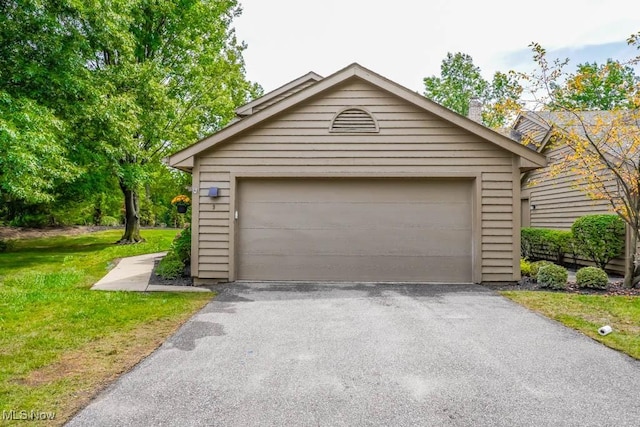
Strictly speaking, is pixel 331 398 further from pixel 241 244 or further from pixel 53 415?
pixel 241 244

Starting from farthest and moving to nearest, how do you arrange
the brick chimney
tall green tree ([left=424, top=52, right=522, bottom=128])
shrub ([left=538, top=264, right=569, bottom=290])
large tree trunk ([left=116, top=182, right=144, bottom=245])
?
tall green tree ([left=424, top=52, right=522, bottom=128]) → large tree trunk ([left=116, top=182, right=144, bottom=245]) → the brick chimney → shrub ([left=538, top=264, right=569, bottom=290])

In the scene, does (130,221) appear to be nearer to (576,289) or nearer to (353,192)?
(353,192)

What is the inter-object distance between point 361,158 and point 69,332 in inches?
209

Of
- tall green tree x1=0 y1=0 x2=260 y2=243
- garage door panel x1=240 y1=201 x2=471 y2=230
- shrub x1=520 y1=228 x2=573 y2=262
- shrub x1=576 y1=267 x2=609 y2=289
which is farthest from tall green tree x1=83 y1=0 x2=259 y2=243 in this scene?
shrub x1=520 y1=228 x2=573 y2=262

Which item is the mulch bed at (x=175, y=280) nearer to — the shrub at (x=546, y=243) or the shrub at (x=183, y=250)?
the shrub at (x=183, y=250)

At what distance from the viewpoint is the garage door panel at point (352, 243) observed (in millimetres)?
7398

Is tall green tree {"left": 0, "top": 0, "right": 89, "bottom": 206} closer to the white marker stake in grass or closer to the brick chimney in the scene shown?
the white marker stake in grass

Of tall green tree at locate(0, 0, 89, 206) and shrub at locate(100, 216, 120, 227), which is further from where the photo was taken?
shrub at locate(100, 216, 120, 227)

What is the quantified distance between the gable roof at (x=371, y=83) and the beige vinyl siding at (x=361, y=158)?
16 cm

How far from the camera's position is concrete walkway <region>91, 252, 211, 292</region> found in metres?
6.91

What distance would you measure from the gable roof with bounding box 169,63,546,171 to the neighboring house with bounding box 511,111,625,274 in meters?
2.18

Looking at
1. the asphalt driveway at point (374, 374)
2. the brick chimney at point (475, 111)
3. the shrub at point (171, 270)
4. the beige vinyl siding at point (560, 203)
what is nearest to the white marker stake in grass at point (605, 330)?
the asphalt driveway at point (374, 374)

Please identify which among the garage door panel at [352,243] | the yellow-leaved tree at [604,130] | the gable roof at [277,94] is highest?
the gable roof at [277,94]

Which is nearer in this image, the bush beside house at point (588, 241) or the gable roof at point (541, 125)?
the bush beside house at point (588, 241)
